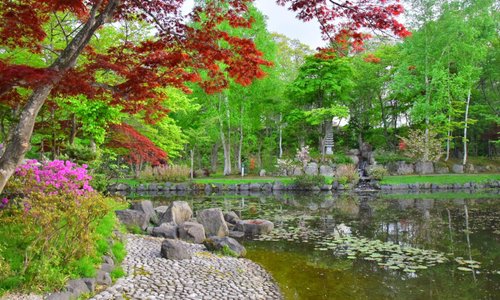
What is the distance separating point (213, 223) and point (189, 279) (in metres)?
4.14

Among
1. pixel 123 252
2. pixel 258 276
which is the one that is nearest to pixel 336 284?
pixel 258 276

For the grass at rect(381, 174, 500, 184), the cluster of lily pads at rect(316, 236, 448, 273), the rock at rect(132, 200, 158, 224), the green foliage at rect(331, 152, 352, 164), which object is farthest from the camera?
the green foliage at rect(331, 152, 352, 164)

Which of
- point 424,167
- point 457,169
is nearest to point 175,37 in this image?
point 424,167

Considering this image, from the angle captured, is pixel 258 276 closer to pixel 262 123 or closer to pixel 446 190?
pixel 446 190

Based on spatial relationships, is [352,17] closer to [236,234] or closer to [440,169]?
[236,234]

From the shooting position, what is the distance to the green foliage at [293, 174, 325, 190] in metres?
21.6

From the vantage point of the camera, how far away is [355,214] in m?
12.9

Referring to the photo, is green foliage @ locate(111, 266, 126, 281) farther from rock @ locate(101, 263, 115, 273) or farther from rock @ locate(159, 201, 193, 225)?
rock @ locate(159, 201, 193, 225)

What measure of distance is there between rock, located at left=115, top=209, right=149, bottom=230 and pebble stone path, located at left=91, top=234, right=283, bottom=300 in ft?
7.56

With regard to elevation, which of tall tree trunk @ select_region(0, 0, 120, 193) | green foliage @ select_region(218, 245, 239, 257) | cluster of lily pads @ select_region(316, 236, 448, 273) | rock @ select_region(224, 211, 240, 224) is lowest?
cluster of lily pads @ select_region(316, 236, 448, 273)

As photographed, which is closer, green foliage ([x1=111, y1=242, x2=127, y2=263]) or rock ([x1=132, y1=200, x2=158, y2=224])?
green foliage ([x1=111, y1=242, x2=127, y2=263])

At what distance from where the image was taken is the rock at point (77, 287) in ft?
13.9

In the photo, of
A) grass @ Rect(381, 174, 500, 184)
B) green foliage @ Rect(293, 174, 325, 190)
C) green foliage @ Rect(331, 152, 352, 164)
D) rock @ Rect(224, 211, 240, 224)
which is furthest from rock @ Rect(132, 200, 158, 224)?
green foliage @ Rect(331, 152, 352, 164)

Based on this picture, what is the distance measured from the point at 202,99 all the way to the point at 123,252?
21238 millimetres
